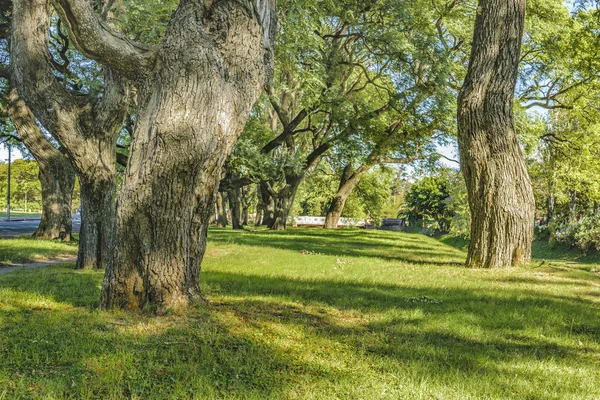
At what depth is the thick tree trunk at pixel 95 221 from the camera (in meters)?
9.23

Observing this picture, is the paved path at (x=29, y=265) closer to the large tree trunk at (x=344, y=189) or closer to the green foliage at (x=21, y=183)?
the large tree trunk at (x=344, y=189)

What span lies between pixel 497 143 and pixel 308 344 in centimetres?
823

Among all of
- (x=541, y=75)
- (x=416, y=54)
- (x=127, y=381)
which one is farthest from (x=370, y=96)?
(x=127, y=381)

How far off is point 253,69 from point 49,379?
12.6 ft

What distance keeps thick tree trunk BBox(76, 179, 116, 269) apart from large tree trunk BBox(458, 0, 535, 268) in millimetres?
8251

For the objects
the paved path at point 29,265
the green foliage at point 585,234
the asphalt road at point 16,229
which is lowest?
the asphalt road at point 16,229

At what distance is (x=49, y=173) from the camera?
16.8 metres

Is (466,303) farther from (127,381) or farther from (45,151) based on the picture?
(45,151)

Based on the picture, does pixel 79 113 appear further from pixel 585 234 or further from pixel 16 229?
pixel 16 229

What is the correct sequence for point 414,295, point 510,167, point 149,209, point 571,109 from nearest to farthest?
point 149,209 < point 414,295 < point 510,167 < point 571,109

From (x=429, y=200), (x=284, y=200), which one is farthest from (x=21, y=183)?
(x=429, y=200)

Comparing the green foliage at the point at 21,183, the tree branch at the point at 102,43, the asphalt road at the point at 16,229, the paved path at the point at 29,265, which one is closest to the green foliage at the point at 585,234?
the tree branch at the point at 102,43

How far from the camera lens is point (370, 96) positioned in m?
28.6

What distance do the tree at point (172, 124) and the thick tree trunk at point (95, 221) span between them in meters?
4.42
